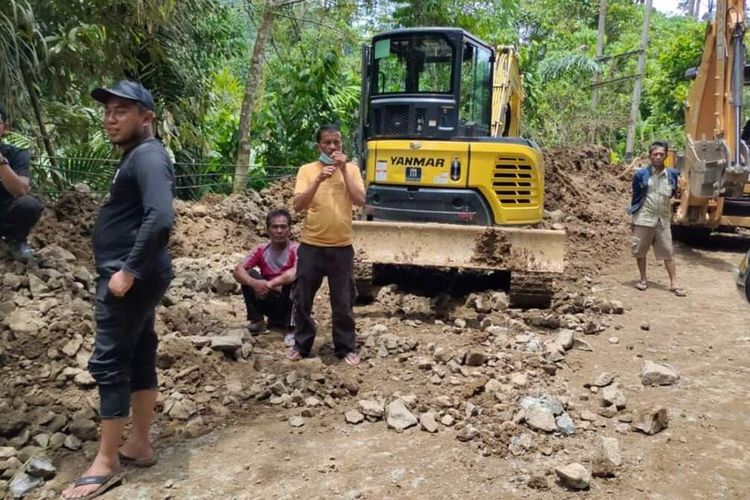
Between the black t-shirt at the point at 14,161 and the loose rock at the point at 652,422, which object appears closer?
the loose rock at the point at 652,422

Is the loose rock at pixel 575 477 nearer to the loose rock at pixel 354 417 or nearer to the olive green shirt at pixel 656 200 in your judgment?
the loose rock at pixel 354 417

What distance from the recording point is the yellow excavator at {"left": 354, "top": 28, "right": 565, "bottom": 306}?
6.00 meters

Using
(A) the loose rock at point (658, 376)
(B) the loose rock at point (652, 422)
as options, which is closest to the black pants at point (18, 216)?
(B) the loose rock at point (652, 422)

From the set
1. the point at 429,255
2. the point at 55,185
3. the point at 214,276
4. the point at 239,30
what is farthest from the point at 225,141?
the point at 429,255

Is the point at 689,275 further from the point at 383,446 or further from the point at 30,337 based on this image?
the point at 30,337

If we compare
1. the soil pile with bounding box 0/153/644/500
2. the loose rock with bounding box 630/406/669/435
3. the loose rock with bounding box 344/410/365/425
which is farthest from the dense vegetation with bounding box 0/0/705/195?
the loose rock with bounding box 630/406/669/435

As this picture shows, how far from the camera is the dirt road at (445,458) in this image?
3.17 m

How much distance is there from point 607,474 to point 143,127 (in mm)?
2709

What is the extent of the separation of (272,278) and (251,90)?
240 inches

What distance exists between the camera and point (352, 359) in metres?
4.75

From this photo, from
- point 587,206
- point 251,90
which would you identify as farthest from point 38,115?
point 587,206

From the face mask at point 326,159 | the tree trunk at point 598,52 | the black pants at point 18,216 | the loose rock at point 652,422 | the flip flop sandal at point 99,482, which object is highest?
the tree trunk at point 598,52

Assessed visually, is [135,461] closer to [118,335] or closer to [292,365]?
[118,335]

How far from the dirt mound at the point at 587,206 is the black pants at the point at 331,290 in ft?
12.7
